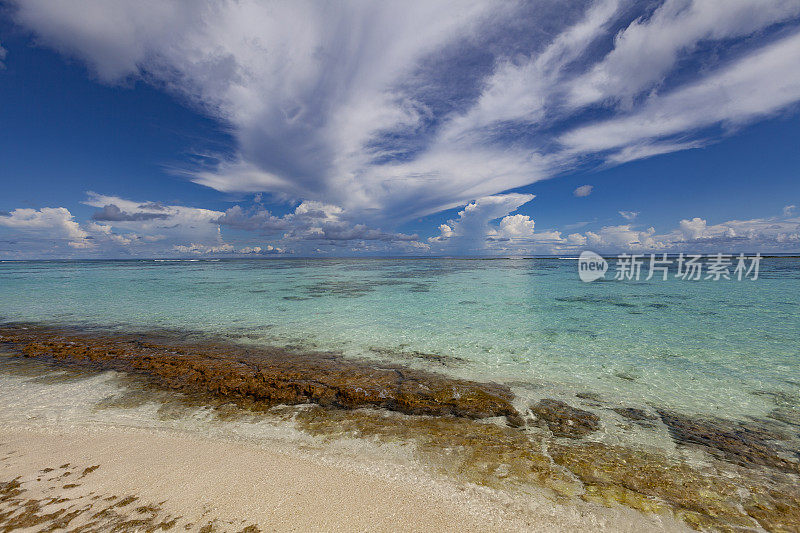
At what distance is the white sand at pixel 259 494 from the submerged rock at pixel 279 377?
6.81 ft

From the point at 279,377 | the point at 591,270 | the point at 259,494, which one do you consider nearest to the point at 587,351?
the point at 279,377

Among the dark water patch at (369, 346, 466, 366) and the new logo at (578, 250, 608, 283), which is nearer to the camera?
the dark water patch at (369, 346, 466, 366)

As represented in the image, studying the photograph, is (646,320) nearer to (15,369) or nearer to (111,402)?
(111,402)

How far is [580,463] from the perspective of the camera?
15.9 feet

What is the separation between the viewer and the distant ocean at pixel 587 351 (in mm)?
5590

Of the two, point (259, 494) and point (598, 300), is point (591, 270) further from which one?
point (259, 494)

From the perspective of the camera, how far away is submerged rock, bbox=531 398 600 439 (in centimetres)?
583

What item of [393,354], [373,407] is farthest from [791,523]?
[393,354]

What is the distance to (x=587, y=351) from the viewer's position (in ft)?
35.7

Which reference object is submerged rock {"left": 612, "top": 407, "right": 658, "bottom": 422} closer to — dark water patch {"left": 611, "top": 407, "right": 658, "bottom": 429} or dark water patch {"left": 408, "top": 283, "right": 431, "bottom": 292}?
dark water patch {"left": 611, "top": 407, "right": 658, "bottom": 429}

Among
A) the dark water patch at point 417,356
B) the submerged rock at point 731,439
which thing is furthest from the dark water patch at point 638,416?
the dark water patch at point 417,356

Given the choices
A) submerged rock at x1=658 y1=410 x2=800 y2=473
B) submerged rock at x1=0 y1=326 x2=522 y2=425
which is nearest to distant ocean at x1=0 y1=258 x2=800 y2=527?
submerged rock at x1=658 y1=410 x2=800 y2=473

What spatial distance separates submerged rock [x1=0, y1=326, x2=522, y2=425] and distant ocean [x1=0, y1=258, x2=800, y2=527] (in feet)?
2.52

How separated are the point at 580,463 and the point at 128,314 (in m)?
22.5
